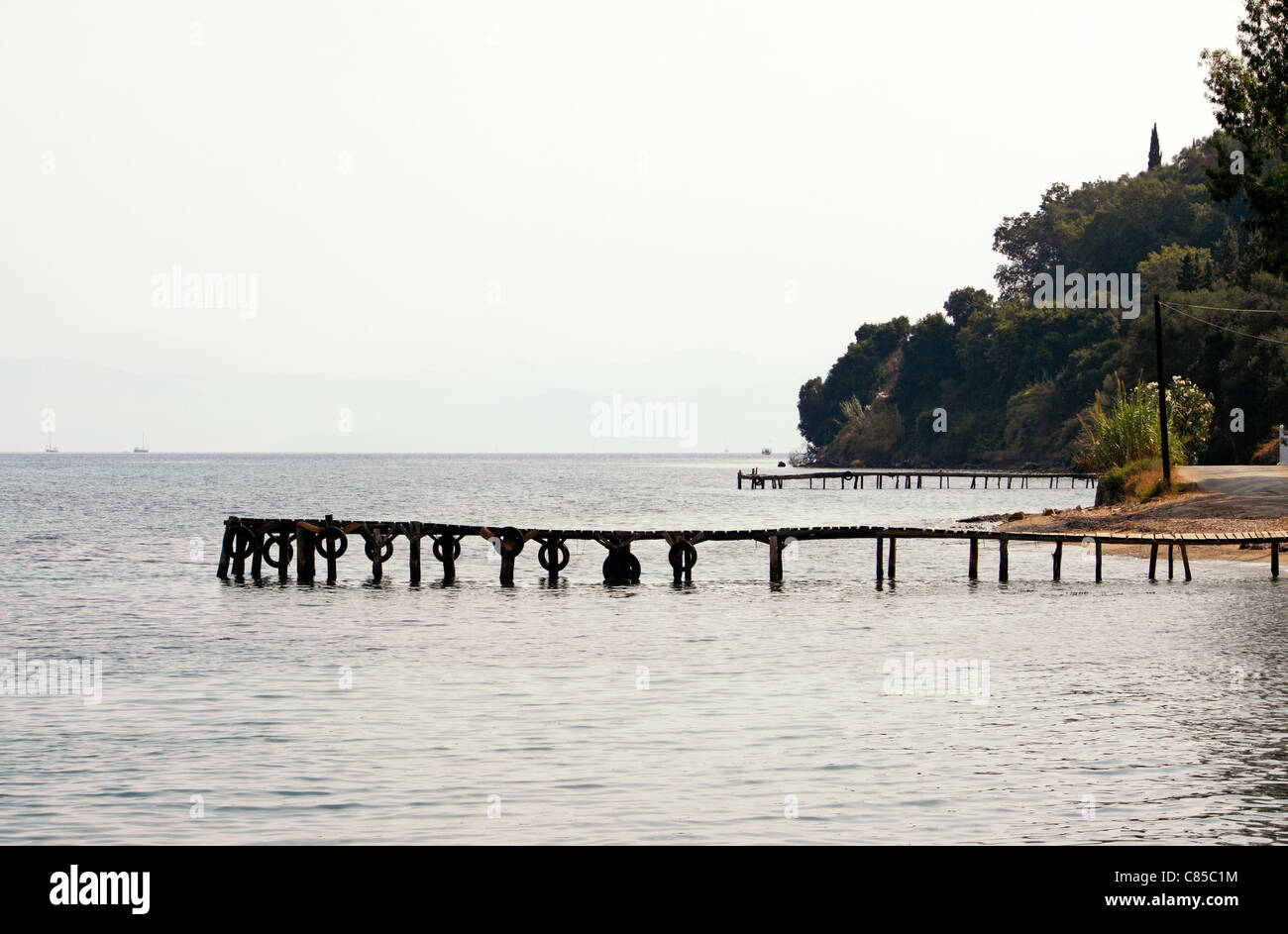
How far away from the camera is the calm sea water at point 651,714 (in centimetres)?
1350

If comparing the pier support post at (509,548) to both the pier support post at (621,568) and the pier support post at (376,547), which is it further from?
the pier support post at (376,547)

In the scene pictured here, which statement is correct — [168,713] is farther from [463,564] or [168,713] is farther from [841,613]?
[463,564]

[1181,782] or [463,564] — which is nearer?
[1181,782]

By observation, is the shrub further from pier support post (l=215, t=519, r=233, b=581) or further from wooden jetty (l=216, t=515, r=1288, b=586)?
pier support post (l=215, t=519, r=233, b=581)

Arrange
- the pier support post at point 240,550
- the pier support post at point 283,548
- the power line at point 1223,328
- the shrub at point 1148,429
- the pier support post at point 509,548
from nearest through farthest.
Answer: the pier support post at point 509,548 → the pier support post at point 283,548 → the pier support post at point 240,550 → the shrub at point 1148,429 → the power line at point 1223,328

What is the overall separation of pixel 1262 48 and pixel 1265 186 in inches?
190

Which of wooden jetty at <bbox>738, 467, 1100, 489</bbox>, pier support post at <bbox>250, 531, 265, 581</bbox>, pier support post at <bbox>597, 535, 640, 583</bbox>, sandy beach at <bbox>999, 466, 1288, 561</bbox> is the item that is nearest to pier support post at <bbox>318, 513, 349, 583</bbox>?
pier support post at <bbox>250, 531, 265, 581</bbox>

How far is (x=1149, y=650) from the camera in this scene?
2631cm

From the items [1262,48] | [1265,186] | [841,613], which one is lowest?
[841,613]

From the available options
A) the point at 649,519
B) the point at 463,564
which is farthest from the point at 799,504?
the point at 463,564

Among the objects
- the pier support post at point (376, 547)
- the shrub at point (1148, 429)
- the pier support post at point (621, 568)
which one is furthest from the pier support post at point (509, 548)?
the shrub at point (1148, 429)

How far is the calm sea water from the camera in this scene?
13500 millimetres

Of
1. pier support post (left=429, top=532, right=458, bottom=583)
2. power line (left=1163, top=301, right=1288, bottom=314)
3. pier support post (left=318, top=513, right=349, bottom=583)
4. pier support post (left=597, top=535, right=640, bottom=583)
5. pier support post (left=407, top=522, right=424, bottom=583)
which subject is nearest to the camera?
pier support post (left=407, top=522, right=424, bottom=583)

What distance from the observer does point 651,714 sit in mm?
19484
